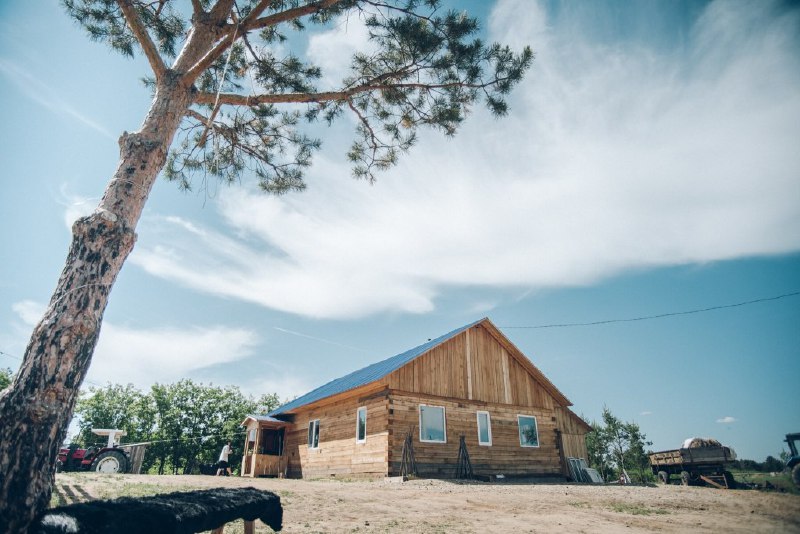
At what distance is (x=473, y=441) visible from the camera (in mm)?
15219

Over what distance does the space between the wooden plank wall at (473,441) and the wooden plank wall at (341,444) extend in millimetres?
593

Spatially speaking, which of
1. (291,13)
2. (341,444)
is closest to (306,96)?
(291,13)

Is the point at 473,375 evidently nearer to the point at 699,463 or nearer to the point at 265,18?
the point at 699,463

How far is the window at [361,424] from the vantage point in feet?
48.4

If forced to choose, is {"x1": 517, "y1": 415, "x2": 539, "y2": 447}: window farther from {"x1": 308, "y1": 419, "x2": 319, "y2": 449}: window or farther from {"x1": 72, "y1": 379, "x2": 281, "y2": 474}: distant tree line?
{"x1": 72, "y1": 379, "x2": 281, "y2": 474}: distant tree line

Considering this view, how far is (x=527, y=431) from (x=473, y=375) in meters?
3.56

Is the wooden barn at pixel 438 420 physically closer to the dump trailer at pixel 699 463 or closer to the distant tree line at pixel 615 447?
the dump trailer at pixel 699 463

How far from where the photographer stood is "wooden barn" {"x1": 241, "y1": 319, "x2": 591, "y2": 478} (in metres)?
14.0

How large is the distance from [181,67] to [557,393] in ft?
61.7

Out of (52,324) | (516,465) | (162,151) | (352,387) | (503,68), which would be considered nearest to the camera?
(52,324)

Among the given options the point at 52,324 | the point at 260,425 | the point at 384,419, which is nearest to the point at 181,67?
the point at 52,324

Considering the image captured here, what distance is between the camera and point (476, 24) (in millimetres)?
6652

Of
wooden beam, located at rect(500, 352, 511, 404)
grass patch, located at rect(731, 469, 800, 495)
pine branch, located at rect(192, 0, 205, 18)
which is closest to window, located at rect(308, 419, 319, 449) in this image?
wooden beam, located at rect(500, 352, 511, 404)

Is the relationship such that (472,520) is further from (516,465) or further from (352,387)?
(516,465)
